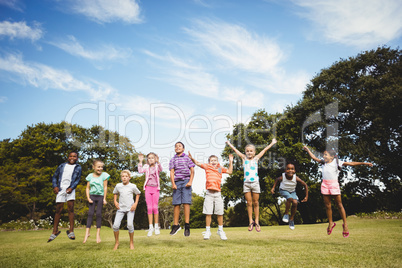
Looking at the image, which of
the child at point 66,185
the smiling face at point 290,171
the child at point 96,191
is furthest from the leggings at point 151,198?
the smiling face at point 290,171

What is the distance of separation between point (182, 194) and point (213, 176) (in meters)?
1.20

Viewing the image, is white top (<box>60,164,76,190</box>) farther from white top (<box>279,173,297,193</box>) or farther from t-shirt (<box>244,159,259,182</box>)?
white top (<box>279,173,297,193</box>)

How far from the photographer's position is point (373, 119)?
23.2m

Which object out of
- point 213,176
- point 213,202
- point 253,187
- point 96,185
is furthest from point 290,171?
point 96,185

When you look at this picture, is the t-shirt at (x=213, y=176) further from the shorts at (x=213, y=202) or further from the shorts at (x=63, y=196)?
the shorts at (x=63, y=196)

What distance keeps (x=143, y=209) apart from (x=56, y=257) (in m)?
35.7

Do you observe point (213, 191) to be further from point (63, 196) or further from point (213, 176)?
point (63, 196)

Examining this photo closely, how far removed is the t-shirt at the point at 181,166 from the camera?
8.64 metres

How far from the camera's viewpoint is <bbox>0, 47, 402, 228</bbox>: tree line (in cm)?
2312

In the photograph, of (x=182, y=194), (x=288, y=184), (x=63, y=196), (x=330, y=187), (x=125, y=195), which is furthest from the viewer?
(x=288, y=184)

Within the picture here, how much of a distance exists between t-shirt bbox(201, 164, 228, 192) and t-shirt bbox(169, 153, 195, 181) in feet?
1.61

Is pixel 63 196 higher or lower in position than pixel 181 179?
lower

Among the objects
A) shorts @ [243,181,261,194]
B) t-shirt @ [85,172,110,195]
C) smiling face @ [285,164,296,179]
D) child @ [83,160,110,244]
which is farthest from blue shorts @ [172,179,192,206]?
smiling face @ [285,164,296,179]

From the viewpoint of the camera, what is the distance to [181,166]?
341 inches
